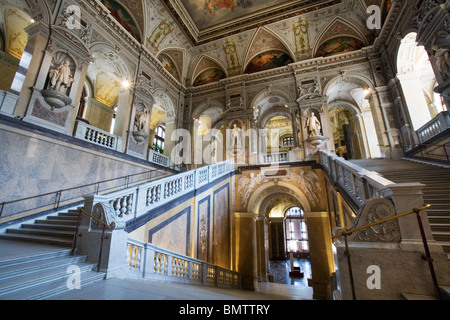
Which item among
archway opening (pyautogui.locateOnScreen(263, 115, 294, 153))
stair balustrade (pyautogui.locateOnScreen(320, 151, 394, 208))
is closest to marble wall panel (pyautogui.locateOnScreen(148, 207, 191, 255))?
stair balustrade (pyautogui.locateOnScreen(320, 151, 394, 208))

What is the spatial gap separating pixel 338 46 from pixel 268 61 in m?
3.97

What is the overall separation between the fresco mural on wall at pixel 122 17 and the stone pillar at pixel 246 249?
35.1 feet

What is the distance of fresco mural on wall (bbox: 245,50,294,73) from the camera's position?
12.6 metres

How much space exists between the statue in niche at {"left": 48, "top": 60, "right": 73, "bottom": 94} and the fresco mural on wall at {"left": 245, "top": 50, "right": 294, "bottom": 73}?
9.59 m

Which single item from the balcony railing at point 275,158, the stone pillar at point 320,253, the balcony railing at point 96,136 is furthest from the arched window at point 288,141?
the balcony railing at point 96,136

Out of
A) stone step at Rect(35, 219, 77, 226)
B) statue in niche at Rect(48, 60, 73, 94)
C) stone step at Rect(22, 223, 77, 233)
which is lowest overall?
stone step at Rect(22, 223, 77, 233)

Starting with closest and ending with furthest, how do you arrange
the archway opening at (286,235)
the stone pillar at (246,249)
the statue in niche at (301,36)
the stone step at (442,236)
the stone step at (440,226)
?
1. the stone step at (442,236)
2. the stone step at (440,226)
3. the stone pillar at (246,249)
4. the statue in niche at (301,36)
5. the archway opening at (286,235)

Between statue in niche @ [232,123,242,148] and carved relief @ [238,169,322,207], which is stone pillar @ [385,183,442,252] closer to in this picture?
carved relief @ [238,169,322,207]

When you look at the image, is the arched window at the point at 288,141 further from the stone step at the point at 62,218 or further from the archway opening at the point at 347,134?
the stone step at the point at 62,218

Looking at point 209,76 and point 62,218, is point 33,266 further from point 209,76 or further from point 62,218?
point 209,76

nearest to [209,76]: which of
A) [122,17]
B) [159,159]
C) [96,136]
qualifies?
[122,17]

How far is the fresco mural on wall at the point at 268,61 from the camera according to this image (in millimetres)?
12617

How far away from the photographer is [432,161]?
23.3 feet
